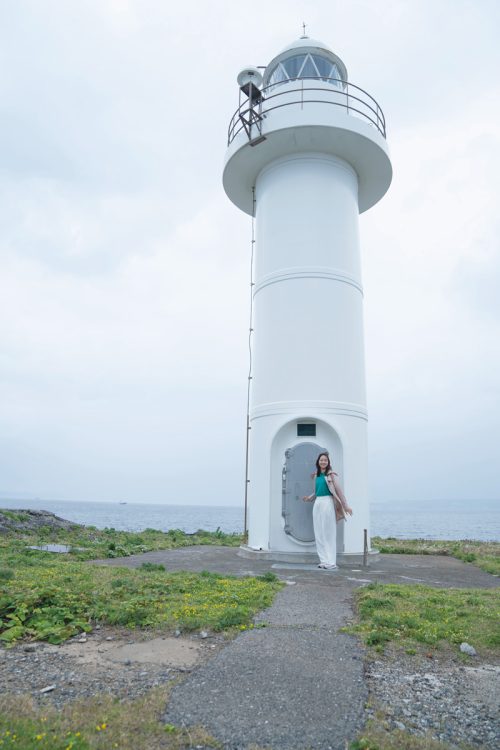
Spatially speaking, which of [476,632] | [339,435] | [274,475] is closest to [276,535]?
[274,475]

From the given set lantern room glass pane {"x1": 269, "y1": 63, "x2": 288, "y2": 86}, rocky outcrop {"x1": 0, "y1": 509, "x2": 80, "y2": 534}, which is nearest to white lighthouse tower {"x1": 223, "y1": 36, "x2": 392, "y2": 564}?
lantern room glass pane {"x1": 269, "y1": 63, "x2": 288, "y2": 86}

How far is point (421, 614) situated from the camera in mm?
6449

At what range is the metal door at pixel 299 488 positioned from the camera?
11.4 metres

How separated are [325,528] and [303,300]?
5170mm

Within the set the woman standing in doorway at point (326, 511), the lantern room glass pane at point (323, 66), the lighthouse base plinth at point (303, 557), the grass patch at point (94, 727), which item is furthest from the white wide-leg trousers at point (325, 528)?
the lantern room glass pane at point (323, 66)

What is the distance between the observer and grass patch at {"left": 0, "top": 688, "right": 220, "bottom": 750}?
10.7 ft

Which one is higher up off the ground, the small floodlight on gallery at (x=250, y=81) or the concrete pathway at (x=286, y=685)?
the small floodlight on gallery at (x=250, y=81)

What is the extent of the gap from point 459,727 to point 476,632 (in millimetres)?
2344

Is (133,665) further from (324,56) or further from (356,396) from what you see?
(324,56)

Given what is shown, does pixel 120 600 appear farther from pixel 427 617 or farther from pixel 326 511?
pixel 326 511

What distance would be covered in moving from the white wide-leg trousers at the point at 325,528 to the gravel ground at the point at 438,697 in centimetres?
560

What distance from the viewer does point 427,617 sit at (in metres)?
6.35

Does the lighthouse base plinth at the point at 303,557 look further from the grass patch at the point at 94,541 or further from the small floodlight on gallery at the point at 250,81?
the small floodlight on gallery at the point at 250,81

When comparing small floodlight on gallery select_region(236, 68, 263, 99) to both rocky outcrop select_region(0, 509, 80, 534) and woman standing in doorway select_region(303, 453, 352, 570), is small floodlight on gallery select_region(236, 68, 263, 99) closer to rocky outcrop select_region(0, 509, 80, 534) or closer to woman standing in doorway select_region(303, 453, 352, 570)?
woman standing in doorway select_region(303, 453, 352, 570)
